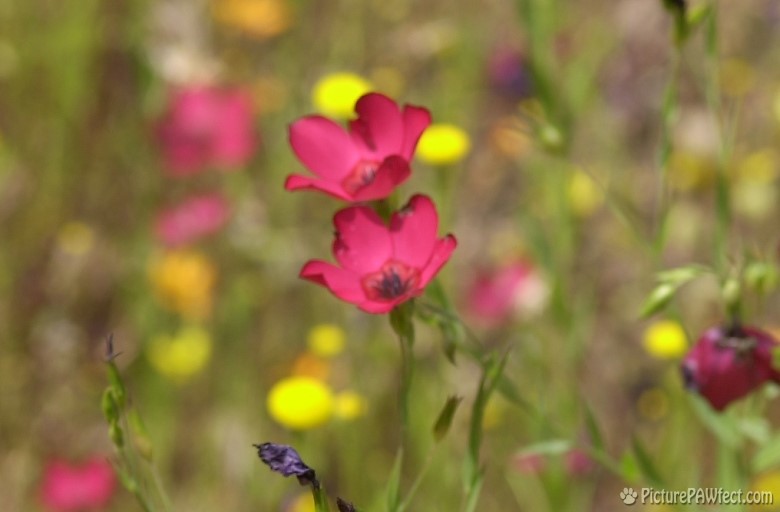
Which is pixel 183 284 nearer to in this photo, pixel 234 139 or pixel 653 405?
pixel 234 139

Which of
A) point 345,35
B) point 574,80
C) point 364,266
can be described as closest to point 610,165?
point 574,80

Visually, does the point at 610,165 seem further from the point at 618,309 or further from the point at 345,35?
the point at 345,35

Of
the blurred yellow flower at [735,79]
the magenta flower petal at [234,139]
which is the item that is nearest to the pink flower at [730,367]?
the magenta flower petal at [234,139]

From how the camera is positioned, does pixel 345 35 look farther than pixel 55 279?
Yes

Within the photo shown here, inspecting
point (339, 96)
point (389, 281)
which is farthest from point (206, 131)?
point (389, 281)

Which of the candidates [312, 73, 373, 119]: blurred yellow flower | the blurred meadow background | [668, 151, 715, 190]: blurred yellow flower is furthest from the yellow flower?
[668, 151, 715, 190]: blurred yellow flower
